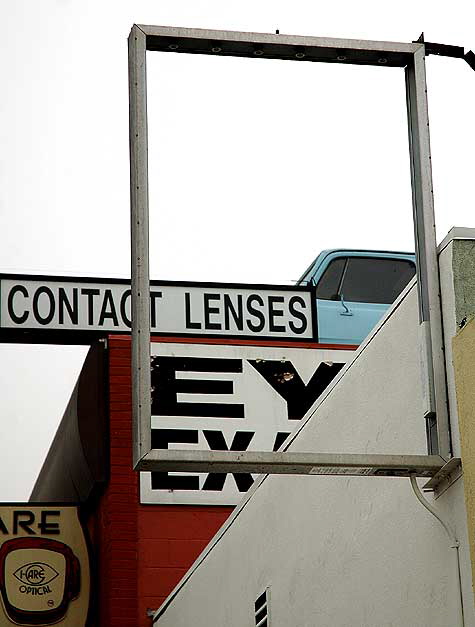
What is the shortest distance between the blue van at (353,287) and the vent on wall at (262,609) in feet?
19.5

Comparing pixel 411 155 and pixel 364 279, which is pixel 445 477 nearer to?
pixel 411 155

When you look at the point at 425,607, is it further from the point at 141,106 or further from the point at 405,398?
the point at 141,106

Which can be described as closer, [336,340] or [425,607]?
[425,607]

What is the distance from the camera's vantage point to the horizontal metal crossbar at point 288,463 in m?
5.11

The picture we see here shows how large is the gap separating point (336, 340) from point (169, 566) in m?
3.26

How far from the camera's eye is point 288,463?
203 inches

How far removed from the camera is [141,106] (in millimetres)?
5523

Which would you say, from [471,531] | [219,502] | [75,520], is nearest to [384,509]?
[471,531]

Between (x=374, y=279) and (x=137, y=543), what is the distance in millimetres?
4698

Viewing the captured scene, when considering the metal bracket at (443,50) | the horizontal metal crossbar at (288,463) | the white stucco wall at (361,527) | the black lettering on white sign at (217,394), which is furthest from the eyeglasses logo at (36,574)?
the metal bracket at (443,50)

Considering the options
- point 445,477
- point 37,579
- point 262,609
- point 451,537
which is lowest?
point 451,537

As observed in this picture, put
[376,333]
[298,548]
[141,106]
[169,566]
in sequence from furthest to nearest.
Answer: [169,566]
[298,548]
[376,333]
[141,106]

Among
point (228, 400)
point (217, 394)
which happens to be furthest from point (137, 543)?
point (228, 400)

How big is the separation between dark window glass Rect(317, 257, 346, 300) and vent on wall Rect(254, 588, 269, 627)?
274 inches
